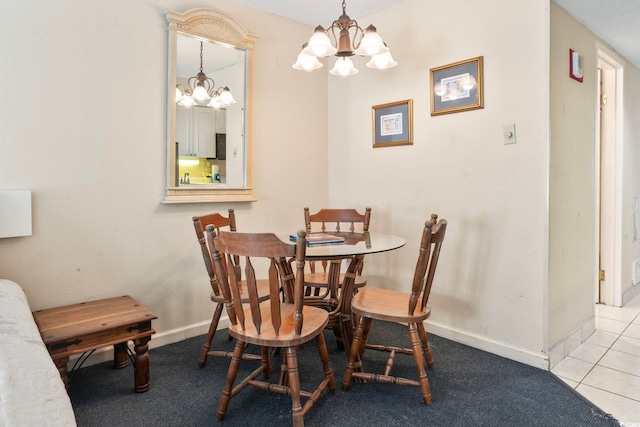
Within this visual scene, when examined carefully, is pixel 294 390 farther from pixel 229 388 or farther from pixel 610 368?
pixel 610 368

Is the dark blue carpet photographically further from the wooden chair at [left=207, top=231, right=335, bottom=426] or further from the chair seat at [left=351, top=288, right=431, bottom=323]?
the chair seat at [left=351, top=288, right=431, bottom=323]

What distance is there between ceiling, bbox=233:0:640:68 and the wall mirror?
37 centimetres

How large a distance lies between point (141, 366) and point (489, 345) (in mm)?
1970

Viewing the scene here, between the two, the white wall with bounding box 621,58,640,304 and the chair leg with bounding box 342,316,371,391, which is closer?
the chair leg with bounding box 342,316,371,391

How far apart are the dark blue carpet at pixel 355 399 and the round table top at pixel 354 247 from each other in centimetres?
69

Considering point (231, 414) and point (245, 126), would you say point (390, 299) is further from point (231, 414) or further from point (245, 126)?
point (245, 126)

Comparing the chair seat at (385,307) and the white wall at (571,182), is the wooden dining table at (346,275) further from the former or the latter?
the white wall at (571,182)

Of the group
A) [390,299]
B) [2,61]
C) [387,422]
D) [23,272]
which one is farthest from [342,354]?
[2,61]

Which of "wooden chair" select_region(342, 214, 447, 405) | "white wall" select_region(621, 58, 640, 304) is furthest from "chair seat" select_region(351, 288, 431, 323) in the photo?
"white wall" select_region(621, 58, 640, 304)

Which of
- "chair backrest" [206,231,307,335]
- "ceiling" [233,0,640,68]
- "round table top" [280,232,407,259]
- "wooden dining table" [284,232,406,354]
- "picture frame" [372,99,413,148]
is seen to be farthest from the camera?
"picture frame" [372,99,413,148]

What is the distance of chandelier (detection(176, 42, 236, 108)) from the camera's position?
2485 mm

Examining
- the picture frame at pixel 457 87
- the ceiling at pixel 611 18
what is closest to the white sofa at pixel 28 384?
the picture frame at pixel 457 87

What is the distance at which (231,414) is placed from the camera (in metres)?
1.71

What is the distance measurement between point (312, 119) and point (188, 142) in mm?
1131
